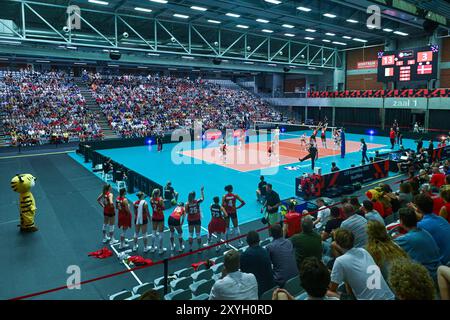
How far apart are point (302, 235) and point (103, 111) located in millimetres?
37148

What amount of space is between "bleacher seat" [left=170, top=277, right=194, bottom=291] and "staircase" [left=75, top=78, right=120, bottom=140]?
30815 millimetres

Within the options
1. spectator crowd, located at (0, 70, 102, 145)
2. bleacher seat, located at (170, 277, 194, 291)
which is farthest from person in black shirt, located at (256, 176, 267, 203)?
spectator crowd, located at (0, 70, 102, 145)

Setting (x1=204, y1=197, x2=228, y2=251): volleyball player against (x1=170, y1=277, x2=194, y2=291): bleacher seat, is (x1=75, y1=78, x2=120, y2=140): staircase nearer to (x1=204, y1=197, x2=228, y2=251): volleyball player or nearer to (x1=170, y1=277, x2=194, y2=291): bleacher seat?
(x1=204, y1=197, x2=228, y2=251): volleyball player

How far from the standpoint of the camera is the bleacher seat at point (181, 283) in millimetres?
6354

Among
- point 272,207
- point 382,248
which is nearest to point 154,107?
point 272,207

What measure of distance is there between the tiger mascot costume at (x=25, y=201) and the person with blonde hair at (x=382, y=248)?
11.2 m

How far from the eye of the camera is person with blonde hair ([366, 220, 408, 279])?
4.54 meters

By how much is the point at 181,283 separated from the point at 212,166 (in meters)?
16.8

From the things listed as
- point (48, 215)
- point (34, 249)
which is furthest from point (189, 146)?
point (34, 249)

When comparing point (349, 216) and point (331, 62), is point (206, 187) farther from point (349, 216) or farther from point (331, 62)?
point (331, 62)

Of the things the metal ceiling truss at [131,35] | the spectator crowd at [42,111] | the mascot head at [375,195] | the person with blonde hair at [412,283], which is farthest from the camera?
the spectator crowd at [42,111]

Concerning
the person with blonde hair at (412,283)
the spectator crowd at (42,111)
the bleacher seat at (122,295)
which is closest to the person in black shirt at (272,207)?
the bleacher seat at (122,295)

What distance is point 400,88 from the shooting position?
42562 millimetres

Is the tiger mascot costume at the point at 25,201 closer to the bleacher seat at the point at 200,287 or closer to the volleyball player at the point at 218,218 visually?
the volleyball player at the point at 218,218
